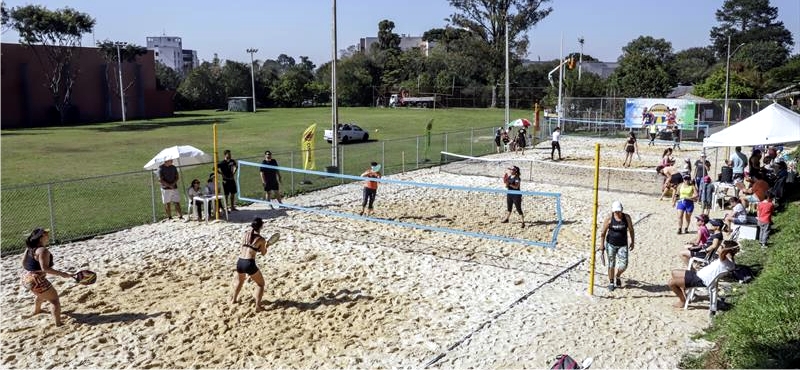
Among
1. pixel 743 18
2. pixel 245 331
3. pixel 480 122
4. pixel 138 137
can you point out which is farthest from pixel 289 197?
pixel 743 18

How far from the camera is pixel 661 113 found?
3891cm

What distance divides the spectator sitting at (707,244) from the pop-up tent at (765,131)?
19.5 ft

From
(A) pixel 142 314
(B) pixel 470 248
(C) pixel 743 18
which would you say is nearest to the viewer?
(A) pixel 142 314

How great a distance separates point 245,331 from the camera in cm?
920

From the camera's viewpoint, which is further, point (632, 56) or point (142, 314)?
point (632, 56)

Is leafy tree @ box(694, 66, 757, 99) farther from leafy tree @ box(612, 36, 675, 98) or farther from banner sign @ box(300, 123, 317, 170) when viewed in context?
banner sign @ box(300, 123, 317, 170)

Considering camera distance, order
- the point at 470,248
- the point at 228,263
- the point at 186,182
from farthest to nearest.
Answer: the point at 186,182 < the point at 470,248 < the point at 228,263

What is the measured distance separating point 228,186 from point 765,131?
14094 millimetres

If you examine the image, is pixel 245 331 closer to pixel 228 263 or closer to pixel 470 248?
pixel 228 263

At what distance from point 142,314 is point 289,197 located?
9.84 meters

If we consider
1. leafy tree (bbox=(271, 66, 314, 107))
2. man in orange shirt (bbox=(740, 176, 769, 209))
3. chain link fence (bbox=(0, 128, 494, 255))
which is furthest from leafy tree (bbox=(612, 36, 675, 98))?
man in orange shirt (bbox=(740, 176, 769, 209))

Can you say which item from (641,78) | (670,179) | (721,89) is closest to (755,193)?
(670,179)

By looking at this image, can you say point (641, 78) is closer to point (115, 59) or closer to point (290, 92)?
point (290, 92)

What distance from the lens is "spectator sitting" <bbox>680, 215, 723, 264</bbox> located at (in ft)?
35.8
